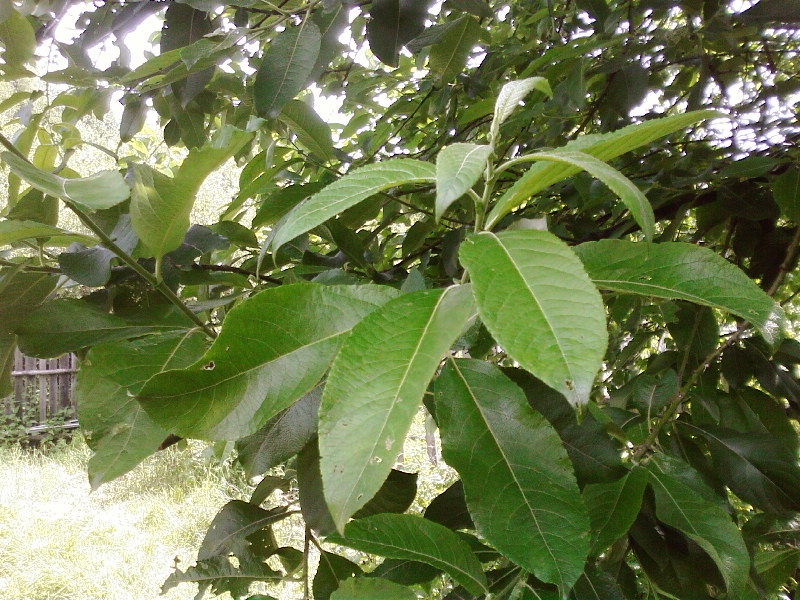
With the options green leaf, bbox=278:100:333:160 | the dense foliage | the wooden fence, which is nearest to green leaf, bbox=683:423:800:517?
the dense foliage

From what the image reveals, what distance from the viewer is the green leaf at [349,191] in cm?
40

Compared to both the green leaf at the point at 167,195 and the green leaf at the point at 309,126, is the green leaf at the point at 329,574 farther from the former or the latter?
the green leaf at the point at 309,126

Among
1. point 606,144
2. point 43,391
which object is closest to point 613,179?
point 606,144

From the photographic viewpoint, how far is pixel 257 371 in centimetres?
44

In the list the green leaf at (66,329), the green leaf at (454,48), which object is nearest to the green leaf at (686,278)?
the green leaf at (66,329)

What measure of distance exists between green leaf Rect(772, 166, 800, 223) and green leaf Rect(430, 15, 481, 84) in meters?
0.64

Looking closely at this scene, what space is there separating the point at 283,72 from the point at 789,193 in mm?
935

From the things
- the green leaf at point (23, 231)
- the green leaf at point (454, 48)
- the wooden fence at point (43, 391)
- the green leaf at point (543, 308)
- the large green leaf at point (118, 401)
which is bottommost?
the wooden fence at point (43, 391)

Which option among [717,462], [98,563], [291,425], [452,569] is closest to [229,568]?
[291,425]

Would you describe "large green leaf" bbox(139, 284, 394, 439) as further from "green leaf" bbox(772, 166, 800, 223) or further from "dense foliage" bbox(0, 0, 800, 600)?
"green leaf" bbox(772, 166, 800, 223)

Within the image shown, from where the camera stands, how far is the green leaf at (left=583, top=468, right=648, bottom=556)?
0.57 metres

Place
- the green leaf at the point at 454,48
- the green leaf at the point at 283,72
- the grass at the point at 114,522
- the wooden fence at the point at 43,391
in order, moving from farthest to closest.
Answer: the wooden fence at the point at 43,391, the grass at the point at 114,522, the green leaf at the point at 454,48, the green leaf at the point at 283,72

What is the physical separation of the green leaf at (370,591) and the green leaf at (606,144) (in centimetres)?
34

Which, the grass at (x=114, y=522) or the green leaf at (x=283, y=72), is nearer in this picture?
the green leaf at (x=283, y=72)
